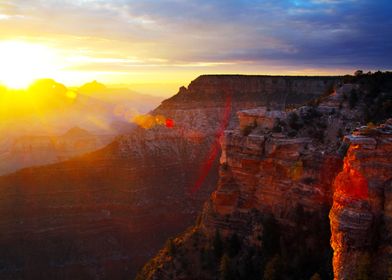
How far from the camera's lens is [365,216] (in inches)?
613

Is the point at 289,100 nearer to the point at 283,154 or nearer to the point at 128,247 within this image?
the point at 128,247

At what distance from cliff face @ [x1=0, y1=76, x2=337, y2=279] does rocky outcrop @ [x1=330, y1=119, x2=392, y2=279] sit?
11308 mm

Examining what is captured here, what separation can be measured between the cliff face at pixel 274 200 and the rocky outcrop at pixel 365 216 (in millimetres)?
1893

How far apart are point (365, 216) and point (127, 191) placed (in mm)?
37821

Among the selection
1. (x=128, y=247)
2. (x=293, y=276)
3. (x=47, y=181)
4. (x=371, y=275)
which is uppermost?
(x=371, y=275)

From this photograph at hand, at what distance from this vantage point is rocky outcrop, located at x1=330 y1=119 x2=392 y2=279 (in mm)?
15531

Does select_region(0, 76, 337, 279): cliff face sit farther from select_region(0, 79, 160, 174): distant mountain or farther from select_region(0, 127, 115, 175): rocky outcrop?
select_region(0, 79, 160, 174): distant mountain

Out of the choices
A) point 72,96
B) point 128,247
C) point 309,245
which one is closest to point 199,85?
point 128,247

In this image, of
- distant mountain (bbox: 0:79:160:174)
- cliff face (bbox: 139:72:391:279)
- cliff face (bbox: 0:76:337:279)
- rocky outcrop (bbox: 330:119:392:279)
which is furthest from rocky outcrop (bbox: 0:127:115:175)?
rocky outcrop (bbox: 330:119:392:279)

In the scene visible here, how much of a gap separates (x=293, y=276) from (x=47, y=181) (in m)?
33.5

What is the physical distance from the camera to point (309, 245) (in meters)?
23.7

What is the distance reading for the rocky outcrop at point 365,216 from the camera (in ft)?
51.0

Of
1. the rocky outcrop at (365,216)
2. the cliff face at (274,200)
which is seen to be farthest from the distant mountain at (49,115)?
the rocky outcrop at (365,216)

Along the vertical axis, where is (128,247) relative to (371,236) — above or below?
below
